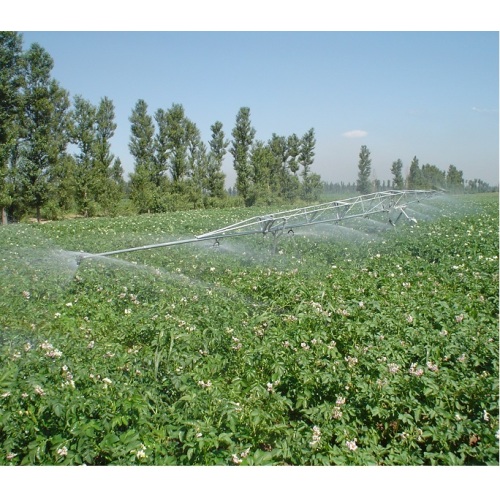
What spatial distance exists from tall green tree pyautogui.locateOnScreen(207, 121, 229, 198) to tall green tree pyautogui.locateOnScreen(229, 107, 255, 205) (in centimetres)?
31

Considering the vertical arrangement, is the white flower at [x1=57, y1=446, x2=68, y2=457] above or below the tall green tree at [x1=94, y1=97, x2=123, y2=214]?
below

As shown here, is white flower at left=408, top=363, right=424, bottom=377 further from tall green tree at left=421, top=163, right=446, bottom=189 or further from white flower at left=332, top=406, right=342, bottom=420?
tall green tree at left=421, top=163, right=446, bottom=189

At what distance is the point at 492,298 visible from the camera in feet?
12.5

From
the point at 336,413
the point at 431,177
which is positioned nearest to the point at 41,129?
the point at 336,413

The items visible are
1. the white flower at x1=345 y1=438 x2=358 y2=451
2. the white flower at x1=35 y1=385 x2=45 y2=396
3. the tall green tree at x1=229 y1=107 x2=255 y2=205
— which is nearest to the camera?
the white flower at x1=345 y1=438 x2=358 y2=451

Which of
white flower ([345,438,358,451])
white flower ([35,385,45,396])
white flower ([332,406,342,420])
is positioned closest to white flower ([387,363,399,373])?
white flower ([332,406,342,420])

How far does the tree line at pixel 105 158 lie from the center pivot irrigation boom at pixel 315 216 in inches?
43.6

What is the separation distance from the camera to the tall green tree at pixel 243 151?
298 inches

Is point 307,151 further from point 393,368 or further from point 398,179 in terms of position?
point 393,368

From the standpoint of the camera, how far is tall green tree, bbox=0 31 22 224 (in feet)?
13.3

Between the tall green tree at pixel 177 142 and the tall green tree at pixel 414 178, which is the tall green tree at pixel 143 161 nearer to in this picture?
the tall green tree at pixel 177 142

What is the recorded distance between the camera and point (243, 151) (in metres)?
8.09

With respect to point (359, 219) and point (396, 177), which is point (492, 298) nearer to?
point (359, 219)

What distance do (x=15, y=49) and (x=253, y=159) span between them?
488 cm
